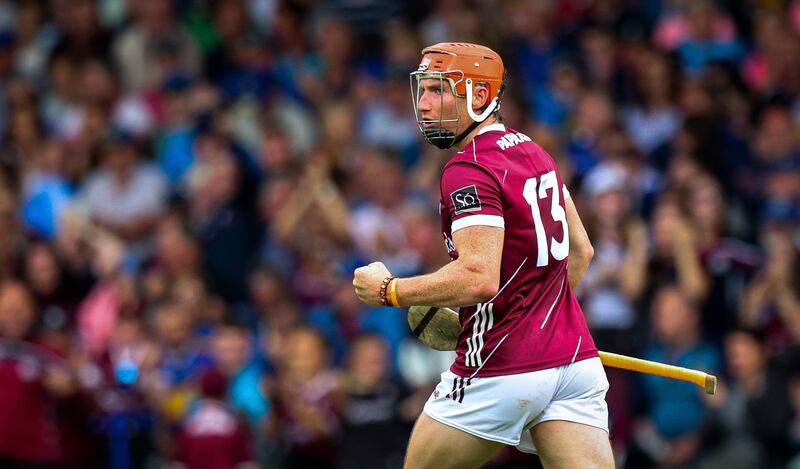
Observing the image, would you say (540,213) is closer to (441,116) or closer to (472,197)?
(472,197)

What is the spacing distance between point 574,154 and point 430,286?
6.36m

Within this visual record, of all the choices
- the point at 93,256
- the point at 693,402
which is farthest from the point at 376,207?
the point at 693,402

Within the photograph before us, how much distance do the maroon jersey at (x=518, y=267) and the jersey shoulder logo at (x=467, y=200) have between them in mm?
34

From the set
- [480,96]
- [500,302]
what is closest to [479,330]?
[500,302]

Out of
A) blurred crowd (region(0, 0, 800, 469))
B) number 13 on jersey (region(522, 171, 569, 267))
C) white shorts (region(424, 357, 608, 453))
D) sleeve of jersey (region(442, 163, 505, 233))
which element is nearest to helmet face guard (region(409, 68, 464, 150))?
sleeve of jersey (region(442, 163, 505, 233))

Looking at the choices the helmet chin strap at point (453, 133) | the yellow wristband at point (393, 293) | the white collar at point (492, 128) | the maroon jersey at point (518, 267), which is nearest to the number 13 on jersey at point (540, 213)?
the maroon jersey at point (518, 267)

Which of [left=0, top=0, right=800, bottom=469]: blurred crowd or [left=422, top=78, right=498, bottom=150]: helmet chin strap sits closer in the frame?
[left=422, top=78, right=498, bottom=150]: helmet chin strap

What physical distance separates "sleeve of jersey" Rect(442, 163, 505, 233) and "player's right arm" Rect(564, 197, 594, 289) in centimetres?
70

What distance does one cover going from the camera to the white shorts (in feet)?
19.1

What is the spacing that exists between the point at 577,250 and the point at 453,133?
34.8 inches

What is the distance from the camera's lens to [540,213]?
589 centimetres

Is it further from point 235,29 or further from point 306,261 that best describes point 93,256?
point 235,29

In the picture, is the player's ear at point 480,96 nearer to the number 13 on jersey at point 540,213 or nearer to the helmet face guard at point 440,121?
the helmet face guard at point 440,121

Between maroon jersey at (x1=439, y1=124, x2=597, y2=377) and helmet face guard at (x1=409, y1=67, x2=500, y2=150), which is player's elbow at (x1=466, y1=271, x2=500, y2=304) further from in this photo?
helmet face guard at (x1=409, y1=67, x2=500, y2=150)
